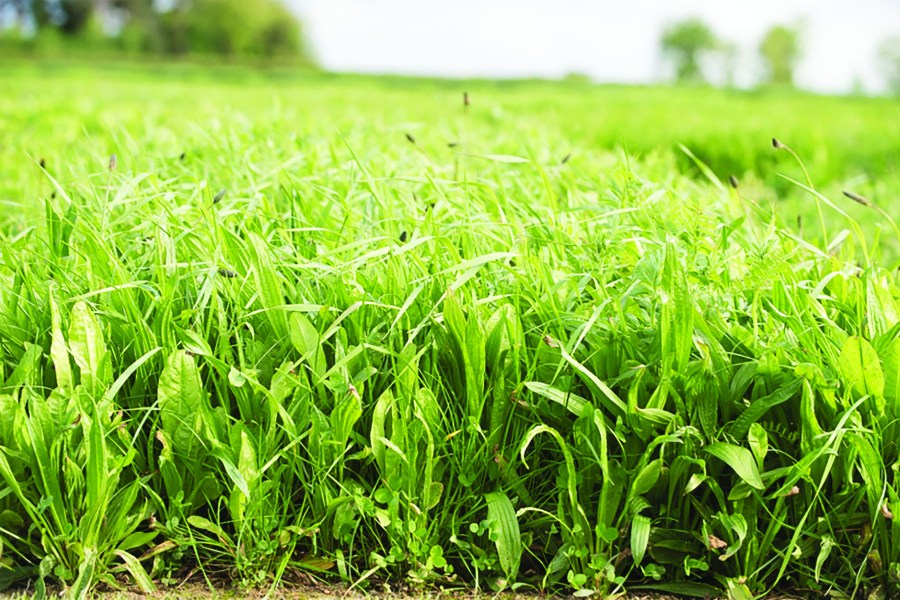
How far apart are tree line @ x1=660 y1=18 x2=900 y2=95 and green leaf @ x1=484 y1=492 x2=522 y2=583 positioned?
53.3 meters

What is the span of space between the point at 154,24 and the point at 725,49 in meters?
35.1

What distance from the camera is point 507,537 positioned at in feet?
5.34

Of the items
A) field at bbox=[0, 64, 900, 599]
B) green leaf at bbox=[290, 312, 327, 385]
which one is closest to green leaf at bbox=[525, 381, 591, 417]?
field at bbox=[0, 64, 900, 599]

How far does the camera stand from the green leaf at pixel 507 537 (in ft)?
5.32

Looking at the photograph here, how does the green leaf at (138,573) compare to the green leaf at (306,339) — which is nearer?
the green leaf at (138,573)

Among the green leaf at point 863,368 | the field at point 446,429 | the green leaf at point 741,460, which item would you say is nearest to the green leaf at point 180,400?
the field at point 446,429

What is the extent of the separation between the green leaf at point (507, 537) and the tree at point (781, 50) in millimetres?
54131

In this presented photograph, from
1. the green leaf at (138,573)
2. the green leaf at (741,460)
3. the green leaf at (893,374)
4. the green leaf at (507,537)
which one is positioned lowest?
the green leaf at (138,573)

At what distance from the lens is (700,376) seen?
65.4 inches

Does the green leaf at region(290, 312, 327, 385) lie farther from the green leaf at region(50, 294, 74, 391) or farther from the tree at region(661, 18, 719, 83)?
the tree at region(661, 18, 719, 83)

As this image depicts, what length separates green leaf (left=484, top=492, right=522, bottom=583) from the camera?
162cm

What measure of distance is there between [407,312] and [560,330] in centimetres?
33

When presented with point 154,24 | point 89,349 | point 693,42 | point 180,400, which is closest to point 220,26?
point 154,24

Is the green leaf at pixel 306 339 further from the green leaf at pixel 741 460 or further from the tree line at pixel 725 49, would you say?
the tree line at pixel 725 49
